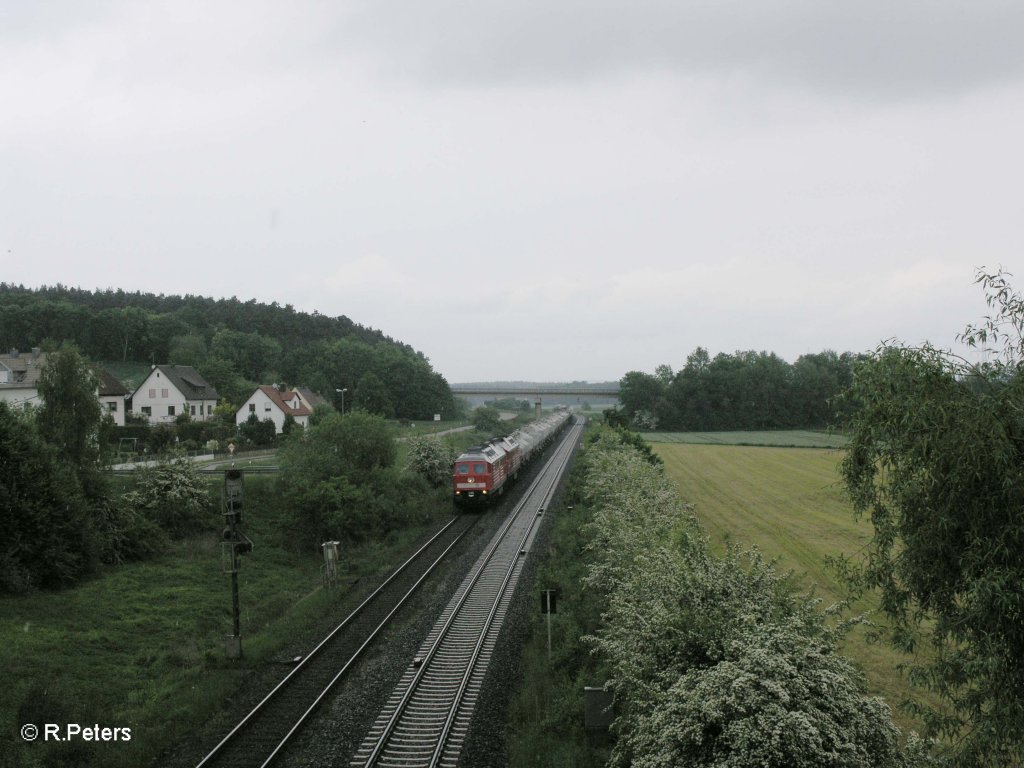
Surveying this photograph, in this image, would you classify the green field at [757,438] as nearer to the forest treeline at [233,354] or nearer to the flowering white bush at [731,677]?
the forest treeline at [233,354]

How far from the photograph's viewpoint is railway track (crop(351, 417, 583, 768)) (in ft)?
40.7

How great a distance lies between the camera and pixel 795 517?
36625mm

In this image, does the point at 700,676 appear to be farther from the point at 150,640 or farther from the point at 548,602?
the point at 150,640

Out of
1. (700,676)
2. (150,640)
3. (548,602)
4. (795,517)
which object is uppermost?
(700,676)

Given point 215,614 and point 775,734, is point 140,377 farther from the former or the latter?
point 775,734

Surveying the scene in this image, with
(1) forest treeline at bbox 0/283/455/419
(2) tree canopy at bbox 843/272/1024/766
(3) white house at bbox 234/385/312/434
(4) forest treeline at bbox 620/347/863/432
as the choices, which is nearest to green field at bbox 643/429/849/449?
(4) forest treeline at bbox 620/347/863/432

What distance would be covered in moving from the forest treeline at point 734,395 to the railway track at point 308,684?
92.4m

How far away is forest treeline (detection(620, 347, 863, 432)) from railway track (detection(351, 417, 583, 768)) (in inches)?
3605

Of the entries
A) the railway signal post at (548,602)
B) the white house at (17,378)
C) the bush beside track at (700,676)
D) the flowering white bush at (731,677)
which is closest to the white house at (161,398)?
the white house at (17,378)

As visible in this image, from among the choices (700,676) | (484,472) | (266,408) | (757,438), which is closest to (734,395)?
(757,438)

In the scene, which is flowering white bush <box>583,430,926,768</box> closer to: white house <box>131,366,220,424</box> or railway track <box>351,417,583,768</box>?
railway track <box>351,417,583,768</box>

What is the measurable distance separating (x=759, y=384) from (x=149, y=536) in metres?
105

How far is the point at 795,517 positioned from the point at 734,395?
83.7 meters

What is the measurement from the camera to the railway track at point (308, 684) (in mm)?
12320
